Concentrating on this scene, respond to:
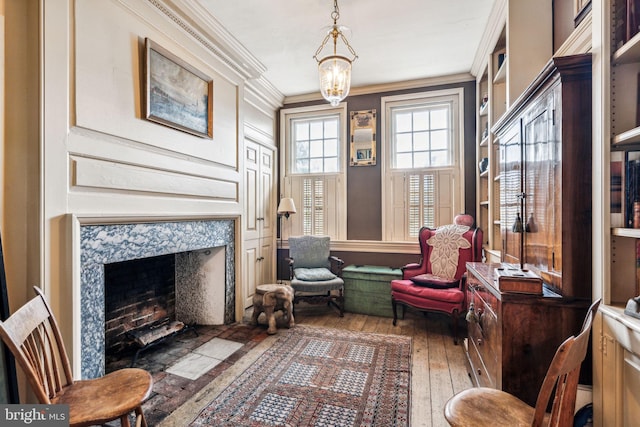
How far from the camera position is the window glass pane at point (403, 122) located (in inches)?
175

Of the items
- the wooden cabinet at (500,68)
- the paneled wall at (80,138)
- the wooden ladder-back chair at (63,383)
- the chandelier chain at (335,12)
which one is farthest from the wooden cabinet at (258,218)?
the wooden cabinet at (500,68)

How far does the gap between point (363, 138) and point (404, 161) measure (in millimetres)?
711

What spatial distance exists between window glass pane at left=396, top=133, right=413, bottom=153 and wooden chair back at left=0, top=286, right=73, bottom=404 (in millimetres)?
4187

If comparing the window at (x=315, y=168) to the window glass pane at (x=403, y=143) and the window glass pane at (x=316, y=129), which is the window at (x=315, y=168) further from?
the window glass pane at (x=403, y=143)

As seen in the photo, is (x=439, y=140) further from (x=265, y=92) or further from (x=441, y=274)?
(x=265, y=92)

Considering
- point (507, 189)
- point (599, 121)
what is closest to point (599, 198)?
point (599, 121)

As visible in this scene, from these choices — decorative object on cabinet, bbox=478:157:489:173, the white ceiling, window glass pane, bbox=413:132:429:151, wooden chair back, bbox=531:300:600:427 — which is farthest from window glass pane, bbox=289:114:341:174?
wooden chair back, bbox=531:300:600:427

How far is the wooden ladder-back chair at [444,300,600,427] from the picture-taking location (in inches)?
36.6

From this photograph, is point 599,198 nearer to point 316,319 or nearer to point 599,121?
point 599,121

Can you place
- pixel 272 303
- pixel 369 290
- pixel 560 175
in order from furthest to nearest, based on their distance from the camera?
pixel 369 290, pixel 272 303, pixel 560 175

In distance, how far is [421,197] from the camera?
4.29 metres

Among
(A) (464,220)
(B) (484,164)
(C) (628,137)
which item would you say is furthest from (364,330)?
(C) (628,137)

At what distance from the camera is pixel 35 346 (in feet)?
4.38

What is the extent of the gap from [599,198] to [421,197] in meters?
2.97
